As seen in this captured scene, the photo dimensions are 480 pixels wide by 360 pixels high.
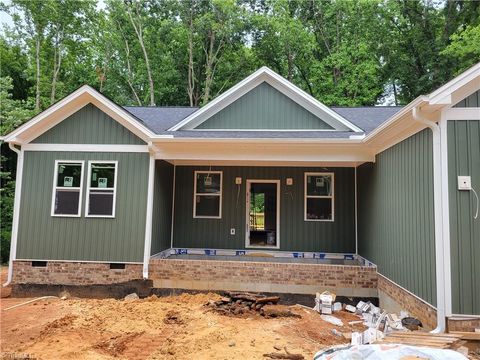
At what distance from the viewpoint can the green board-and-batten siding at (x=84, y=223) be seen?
8.05 m

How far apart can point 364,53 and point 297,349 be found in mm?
21086

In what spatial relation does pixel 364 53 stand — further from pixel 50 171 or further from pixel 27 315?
pixel 27 315

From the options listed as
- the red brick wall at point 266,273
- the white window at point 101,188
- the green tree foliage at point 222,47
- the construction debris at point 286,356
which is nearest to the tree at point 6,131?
the green tree foliage at point 222,47

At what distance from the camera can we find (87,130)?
8.37 meters

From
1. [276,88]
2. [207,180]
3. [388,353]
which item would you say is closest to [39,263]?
[207,180]

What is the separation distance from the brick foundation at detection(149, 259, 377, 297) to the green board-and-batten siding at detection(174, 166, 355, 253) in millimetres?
1946

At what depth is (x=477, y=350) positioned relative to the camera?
14.4ft

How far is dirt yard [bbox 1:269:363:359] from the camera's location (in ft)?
15.4

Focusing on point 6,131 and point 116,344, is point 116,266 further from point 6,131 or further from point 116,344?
point 6,131

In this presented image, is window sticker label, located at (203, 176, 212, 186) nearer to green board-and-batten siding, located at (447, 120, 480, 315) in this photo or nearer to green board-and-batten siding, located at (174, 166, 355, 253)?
green board-and-batten siding, located at (174, 166, 355, 253)

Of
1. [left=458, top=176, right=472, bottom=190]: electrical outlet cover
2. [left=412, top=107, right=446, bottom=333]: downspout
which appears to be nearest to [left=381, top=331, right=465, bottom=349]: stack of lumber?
[left=412, top=107, right=446, bottom=333]: downspout

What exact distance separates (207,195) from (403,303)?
5.84m

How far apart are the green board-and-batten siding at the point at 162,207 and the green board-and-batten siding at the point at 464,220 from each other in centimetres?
619

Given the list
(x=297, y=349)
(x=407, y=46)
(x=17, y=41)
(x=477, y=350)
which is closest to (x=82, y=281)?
(x=297, y=349)
